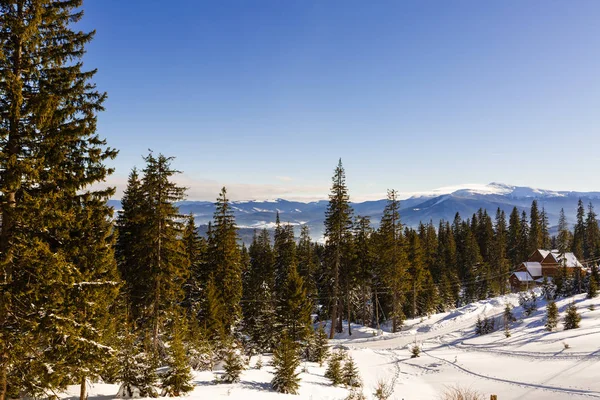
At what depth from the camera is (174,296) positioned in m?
23.6

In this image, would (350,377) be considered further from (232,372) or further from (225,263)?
(225,263)

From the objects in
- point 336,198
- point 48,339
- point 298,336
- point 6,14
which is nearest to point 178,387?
point 48,339

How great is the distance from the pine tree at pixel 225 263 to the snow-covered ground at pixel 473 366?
10.4 metres

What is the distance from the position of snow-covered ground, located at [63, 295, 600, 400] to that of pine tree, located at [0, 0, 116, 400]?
3.94 meters

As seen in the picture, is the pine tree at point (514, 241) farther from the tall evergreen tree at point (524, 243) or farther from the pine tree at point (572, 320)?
the pine tree at point (572, 320)

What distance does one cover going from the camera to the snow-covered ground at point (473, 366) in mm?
15781

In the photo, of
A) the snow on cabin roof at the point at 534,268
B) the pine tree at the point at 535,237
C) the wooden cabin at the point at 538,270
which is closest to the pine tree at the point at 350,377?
the wooden cabin at the point at 538,270

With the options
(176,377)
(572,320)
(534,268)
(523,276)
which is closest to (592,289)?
(572,320)

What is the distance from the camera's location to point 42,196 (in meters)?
10.1

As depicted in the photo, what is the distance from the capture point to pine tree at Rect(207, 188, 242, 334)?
3341cm

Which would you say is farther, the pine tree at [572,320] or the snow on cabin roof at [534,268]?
the snow on cabin roof at [534,268]

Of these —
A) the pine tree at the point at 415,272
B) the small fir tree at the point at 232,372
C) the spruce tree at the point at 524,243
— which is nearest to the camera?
the small fir tree at the point at 232,372

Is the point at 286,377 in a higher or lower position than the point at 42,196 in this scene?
lower

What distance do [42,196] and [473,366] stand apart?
25491 mm
